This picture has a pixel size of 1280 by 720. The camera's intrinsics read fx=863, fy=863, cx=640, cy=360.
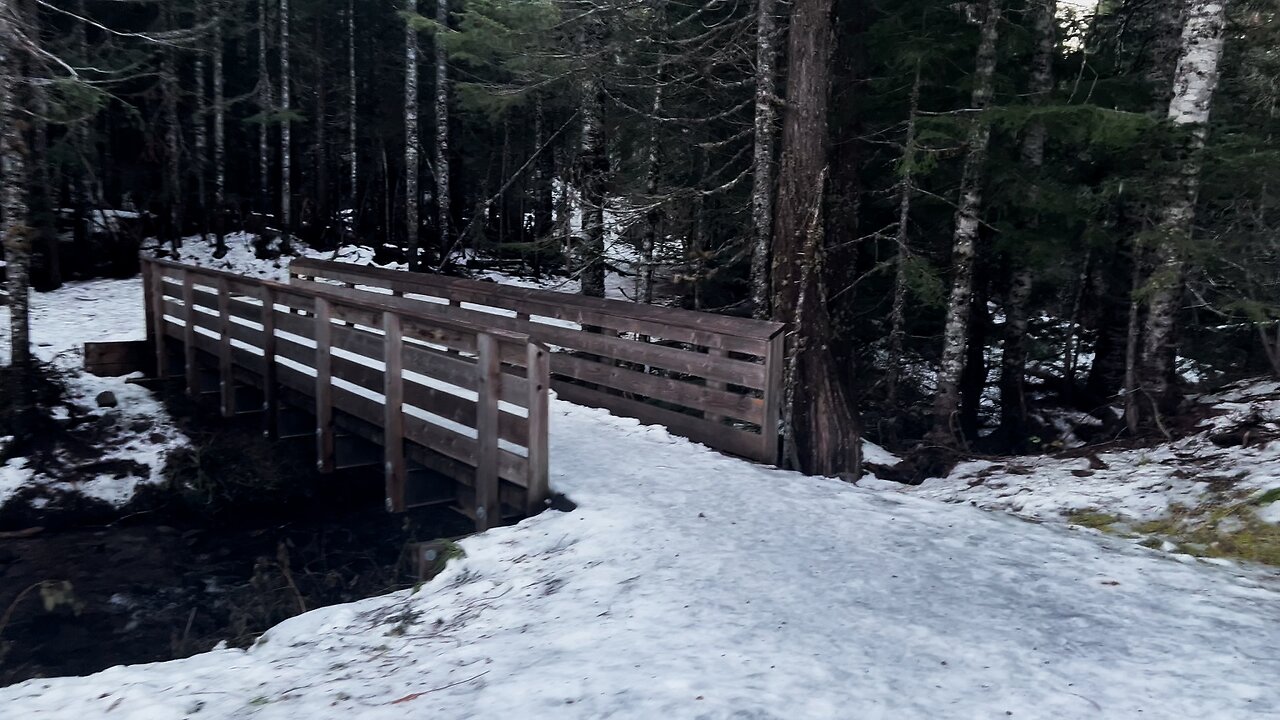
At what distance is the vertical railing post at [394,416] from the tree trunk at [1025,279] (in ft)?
23.7

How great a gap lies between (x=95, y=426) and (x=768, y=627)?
1027cm

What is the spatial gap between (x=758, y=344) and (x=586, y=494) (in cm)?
205

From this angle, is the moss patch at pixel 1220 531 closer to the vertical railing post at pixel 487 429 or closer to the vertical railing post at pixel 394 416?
the vertical railing post at pixel 487 429

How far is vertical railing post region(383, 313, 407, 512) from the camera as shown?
7770 mm

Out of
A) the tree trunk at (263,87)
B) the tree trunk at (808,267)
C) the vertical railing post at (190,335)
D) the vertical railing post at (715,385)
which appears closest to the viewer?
the vertical railing post at (715,385)

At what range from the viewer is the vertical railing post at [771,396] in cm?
724

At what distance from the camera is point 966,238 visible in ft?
32.7

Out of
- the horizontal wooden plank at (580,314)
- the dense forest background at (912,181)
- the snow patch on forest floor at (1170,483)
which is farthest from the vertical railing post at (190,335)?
the snow patch on forest floor at (1170,483)

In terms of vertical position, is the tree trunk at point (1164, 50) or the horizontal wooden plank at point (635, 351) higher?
the tree trunk at point (1164, 50)

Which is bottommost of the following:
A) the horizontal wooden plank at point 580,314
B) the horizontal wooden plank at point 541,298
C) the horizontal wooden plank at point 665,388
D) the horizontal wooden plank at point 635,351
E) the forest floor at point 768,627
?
the forest floor at point 768,627

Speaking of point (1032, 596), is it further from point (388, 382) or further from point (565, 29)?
point (565, 29)

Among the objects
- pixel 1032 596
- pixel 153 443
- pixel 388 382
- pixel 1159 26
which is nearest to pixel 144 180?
pixel 153 443

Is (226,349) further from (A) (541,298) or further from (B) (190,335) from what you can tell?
(A) (541,298)

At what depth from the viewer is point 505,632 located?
4.16 meters
